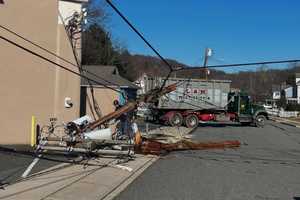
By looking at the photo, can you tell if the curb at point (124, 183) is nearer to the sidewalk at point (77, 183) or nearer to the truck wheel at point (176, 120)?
the sidewalk at point (77, 183)

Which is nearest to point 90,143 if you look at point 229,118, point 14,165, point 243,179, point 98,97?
point 14,165

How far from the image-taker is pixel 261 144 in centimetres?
2806

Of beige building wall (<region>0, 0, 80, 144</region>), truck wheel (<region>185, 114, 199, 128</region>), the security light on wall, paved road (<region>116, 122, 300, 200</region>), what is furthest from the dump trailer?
beige building wall (<region>0, 0, 80, 144</region>)

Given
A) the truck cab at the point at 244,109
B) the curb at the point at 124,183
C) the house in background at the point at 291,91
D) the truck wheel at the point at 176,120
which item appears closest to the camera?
the curb at the point at 124,183

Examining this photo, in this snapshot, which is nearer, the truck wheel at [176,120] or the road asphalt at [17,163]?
the road asphalt at [17,163]

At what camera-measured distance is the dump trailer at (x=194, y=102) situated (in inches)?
1719

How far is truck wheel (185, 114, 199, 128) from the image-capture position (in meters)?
43.5

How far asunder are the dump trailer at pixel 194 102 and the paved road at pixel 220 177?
20.8 meters

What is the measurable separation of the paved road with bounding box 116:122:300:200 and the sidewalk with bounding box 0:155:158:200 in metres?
0.37

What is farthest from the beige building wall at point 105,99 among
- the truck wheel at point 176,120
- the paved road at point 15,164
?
the paved road at point 15,164

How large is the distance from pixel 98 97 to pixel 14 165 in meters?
17.6

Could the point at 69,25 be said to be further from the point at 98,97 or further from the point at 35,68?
the point at 98,97

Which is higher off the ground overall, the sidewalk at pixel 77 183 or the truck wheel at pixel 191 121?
the truck wheel at pixel 191 121

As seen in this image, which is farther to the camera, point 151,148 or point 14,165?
point 151,148
